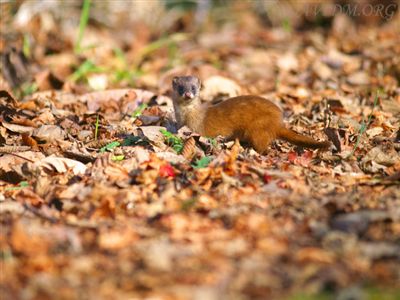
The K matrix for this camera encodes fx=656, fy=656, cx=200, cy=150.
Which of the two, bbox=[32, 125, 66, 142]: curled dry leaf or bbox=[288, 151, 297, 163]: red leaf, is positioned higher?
bbox=[288, 151, 297, 163]: red leaf

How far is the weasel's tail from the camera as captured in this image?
5.65m

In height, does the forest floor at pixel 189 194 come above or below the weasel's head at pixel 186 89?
below

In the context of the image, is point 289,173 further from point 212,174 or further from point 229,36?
point 229,36

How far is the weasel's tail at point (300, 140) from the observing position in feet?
18.5

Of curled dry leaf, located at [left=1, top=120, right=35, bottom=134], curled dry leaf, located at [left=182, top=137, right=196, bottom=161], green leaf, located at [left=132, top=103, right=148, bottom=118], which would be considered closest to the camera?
curled dry leaf, located at [left=182, top=137, right=196, bottom=161]

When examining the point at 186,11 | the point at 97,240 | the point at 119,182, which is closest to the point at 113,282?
the point at 97,240

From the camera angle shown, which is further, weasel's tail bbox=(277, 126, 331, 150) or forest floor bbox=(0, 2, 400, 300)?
weasel's tail bbox=(277, 126, 331, 150)

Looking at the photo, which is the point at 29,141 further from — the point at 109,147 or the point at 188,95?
the point at 188,95

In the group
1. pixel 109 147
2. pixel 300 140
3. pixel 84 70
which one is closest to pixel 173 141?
pixel 109 147

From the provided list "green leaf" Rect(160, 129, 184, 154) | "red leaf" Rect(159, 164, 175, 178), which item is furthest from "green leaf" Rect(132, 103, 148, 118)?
"red leaf" Rect(159, 164, 175, 178)

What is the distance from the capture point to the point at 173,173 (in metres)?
5.01

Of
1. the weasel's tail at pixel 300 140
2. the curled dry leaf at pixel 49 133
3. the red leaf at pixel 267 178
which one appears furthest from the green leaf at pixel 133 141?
the red leaf at pixel 267 178

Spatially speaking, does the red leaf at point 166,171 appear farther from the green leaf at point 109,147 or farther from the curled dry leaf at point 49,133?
the curled dry leaf at point 49,133

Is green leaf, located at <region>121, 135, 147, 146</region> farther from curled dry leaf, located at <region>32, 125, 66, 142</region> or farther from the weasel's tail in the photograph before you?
the weasel's tail
